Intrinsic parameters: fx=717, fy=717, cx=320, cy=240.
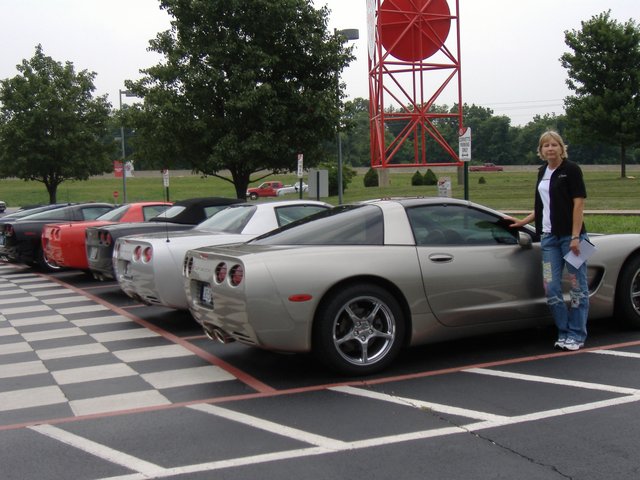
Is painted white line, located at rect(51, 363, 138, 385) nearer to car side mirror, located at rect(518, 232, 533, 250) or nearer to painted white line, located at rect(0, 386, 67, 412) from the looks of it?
painted white line, located at rect(0, 386, 67, 412)

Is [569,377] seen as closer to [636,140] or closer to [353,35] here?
[353,35]

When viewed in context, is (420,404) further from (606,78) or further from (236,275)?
(606,78)

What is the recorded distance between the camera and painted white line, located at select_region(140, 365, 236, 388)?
563 cm

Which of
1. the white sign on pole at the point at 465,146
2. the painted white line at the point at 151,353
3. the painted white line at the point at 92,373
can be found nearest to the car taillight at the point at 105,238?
the painted white line at the point at 151,353

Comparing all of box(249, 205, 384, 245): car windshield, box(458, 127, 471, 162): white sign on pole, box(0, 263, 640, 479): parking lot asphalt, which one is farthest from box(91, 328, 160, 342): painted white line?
box(458, 127, 471, 162): white sign on pole

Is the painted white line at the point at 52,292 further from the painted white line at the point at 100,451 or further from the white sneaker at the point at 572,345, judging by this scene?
the white sneaker at the point at 572,345

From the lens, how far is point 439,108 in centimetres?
11044

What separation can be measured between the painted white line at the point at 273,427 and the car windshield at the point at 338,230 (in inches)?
61.4

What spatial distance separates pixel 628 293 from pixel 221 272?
3.85m

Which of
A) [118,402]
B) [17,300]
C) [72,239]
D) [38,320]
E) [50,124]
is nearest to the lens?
[118,402]

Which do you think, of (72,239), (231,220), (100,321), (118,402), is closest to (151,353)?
(118,402)

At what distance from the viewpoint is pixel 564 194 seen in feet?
20.1

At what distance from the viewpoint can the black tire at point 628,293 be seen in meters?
6.71

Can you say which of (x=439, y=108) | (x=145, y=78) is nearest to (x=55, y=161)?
(x=145, y=78)
